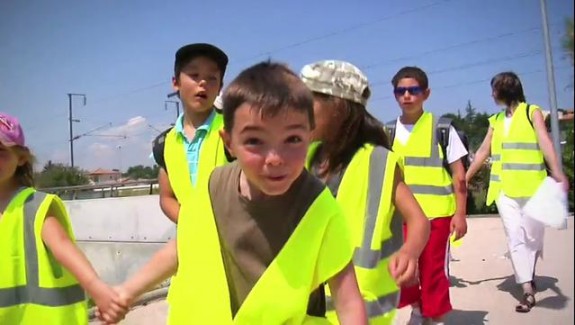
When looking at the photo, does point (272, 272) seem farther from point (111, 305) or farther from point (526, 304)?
point (526, 304)

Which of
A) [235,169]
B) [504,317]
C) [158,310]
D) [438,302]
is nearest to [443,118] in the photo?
[438,302]

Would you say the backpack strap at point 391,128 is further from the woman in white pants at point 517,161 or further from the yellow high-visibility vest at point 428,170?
the woman in white pants at point 517,161

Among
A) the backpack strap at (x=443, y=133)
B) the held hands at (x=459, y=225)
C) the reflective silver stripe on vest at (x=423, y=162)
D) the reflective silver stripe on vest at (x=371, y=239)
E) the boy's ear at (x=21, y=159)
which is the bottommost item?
the held hands at (x=459, y=225)

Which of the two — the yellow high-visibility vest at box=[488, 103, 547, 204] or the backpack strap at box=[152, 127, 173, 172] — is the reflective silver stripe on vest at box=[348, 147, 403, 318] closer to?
the backpack strap at box=[152, 127, 173, 172]

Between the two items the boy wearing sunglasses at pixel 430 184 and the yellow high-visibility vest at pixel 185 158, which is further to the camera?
the boy wearing sunglasses at pixel 430 184

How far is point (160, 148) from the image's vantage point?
9.08 ft

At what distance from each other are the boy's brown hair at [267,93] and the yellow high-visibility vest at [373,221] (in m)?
0.51

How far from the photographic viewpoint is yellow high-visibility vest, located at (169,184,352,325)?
4.56 ft

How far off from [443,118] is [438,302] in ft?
4.14

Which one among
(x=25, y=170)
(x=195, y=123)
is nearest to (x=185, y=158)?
(x=195, y=123)

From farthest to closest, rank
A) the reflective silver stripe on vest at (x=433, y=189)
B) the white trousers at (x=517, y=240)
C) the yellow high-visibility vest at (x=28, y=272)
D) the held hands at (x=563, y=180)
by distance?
1. the white trousers at (x=517, y=240)
2. the reflective silver stripe on vest at (x=433, y=189)
3. the yellow high-visibility vest at (x=28, y=272)
4. the held hands at (x=563, y=180)

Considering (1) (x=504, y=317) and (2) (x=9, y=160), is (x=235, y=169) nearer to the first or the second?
(2) (x=9, y=160)

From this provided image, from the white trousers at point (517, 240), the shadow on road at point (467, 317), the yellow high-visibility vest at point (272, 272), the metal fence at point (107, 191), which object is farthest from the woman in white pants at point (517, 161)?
the metal fence at point (107, 191)

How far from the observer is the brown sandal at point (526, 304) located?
427cm
